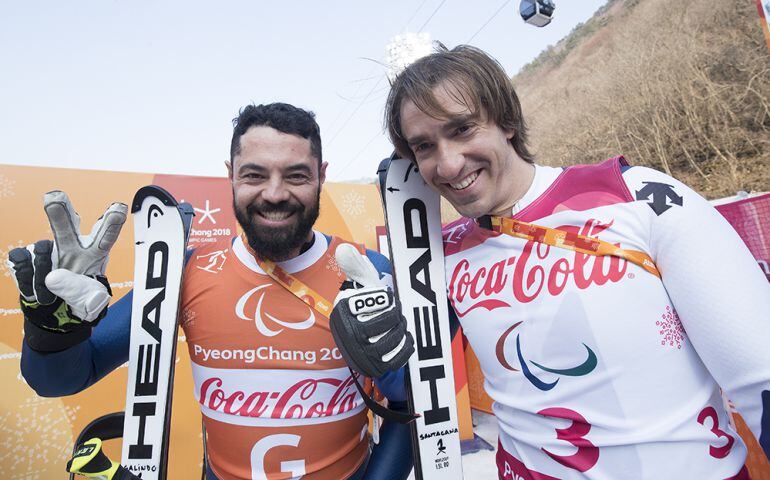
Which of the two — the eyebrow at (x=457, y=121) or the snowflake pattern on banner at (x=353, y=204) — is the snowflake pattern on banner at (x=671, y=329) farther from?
the snowflake pattern on banner at (x=353, y=204)

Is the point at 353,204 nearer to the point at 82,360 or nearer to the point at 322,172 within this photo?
the point at 322,172

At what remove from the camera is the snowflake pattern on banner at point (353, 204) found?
5387mm

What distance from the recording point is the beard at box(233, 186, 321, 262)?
5.37 ft

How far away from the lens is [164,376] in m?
1.64

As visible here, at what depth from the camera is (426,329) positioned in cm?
164

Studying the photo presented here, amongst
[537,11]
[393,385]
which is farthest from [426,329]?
[537,11]

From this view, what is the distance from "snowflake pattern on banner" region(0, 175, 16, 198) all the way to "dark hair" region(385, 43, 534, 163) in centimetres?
411

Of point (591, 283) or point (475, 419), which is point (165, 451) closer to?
point (591, 283)

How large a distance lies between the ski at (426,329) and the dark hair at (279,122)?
1.29 feet

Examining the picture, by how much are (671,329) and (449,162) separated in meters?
0.77

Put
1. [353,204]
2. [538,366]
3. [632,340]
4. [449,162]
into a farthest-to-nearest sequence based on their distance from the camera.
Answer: [353,204] → [449,162] → [538,366] → [632,340]

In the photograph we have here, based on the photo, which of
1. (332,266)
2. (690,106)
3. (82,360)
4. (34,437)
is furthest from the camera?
(690,106)

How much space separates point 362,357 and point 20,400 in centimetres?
397

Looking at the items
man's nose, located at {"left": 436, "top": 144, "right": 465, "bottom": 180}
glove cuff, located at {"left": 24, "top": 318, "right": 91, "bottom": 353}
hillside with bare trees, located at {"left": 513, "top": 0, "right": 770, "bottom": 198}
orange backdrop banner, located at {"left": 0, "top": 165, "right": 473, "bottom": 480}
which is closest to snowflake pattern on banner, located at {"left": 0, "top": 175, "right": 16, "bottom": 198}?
orange backdrop banner, located at {"left": 0, "top": 165, "right": 473, "bottom": 480}
